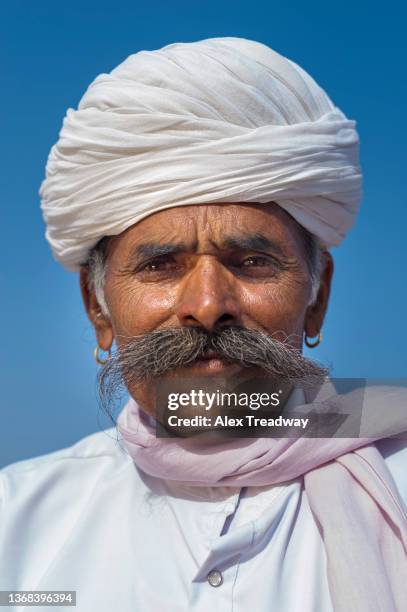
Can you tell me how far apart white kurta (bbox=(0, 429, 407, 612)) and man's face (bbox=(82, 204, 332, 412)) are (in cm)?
42

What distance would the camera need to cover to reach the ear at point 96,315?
3123 mm

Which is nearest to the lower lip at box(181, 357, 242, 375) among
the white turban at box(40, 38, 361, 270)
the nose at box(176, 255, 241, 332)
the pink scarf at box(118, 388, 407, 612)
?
the nose at box(176, 255, 241, 332)

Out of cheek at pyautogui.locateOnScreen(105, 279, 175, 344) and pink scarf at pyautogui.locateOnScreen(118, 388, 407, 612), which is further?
cheek at pyautogui.locateOnScreen(105, 279, 175, 344)

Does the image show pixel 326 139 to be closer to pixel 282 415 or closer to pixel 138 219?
pixel 138 219

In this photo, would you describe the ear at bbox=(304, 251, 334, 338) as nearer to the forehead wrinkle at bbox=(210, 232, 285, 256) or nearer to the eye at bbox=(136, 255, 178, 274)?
the forehead wrinkle at bbox=(210, 232, 285, 256)

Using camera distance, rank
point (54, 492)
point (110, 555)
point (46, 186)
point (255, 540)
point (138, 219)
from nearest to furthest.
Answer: point (255, 540)
point (110, 555)
point (138, 219)
point (54, 492)
point (46, 186)

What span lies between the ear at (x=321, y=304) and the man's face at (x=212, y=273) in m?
0.17

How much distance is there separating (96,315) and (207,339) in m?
0.86

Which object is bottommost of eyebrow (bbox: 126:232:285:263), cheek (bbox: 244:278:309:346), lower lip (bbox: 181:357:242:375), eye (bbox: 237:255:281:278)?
lower lip (bbox: 181:357:242:375)

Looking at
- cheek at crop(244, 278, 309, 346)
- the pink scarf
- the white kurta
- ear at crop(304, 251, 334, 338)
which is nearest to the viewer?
the pink scarf

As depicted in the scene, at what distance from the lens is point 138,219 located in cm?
279

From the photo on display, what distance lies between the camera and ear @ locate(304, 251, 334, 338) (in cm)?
307

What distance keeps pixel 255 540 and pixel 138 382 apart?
71 centimetres

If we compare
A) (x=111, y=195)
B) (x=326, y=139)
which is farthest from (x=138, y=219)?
(x=326, y=139)
